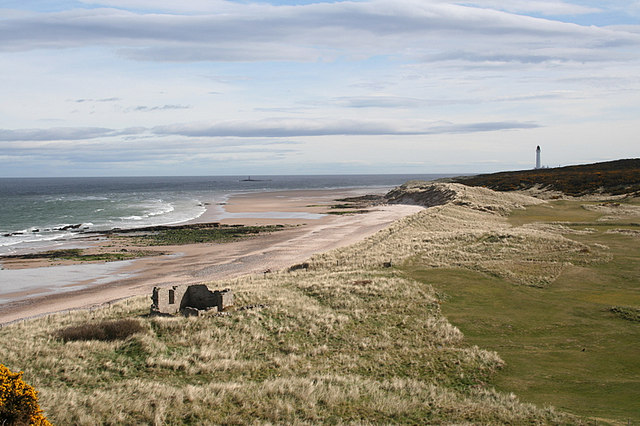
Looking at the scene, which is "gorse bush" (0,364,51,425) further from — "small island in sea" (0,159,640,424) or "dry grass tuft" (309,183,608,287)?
"dry grass tuft" (309,183,608,287)

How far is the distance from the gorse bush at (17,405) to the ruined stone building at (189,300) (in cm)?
1021

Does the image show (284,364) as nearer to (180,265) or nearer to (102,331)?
(102,331)

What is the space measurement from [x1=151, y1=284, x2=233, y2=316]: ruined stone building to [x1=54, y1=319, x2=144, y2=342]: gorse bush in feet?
7.59

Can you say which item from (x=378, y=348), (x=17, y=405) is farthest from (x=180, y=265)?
(x=17, y=405)

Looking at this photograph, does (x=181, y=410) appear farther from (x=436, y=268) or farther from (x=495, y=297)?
(x=436, y=268)

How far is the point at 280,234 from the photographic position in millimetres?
57125

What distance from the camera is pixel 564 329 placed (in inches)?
743

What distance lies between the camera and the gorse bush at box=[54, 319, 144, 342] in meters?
17.9

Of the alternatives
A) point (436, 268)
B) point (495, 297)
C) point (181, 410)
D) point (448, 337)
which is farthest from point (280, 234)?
point (181, 410)

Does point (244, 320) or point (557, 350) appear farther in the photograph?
point (244, 320)

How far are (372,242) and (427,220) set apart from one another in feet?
40.1

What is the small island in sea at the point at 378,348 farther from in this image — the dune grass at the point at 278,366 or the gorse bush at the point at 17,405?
the gorse bush at the point at 17,405

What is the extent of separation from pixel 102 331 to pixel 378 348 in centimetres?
963

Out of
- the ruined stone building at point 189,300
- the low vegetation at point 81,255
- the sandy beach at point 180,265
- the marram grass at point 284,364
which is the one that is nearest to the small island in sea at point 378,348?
the marram grass at point 284,364
